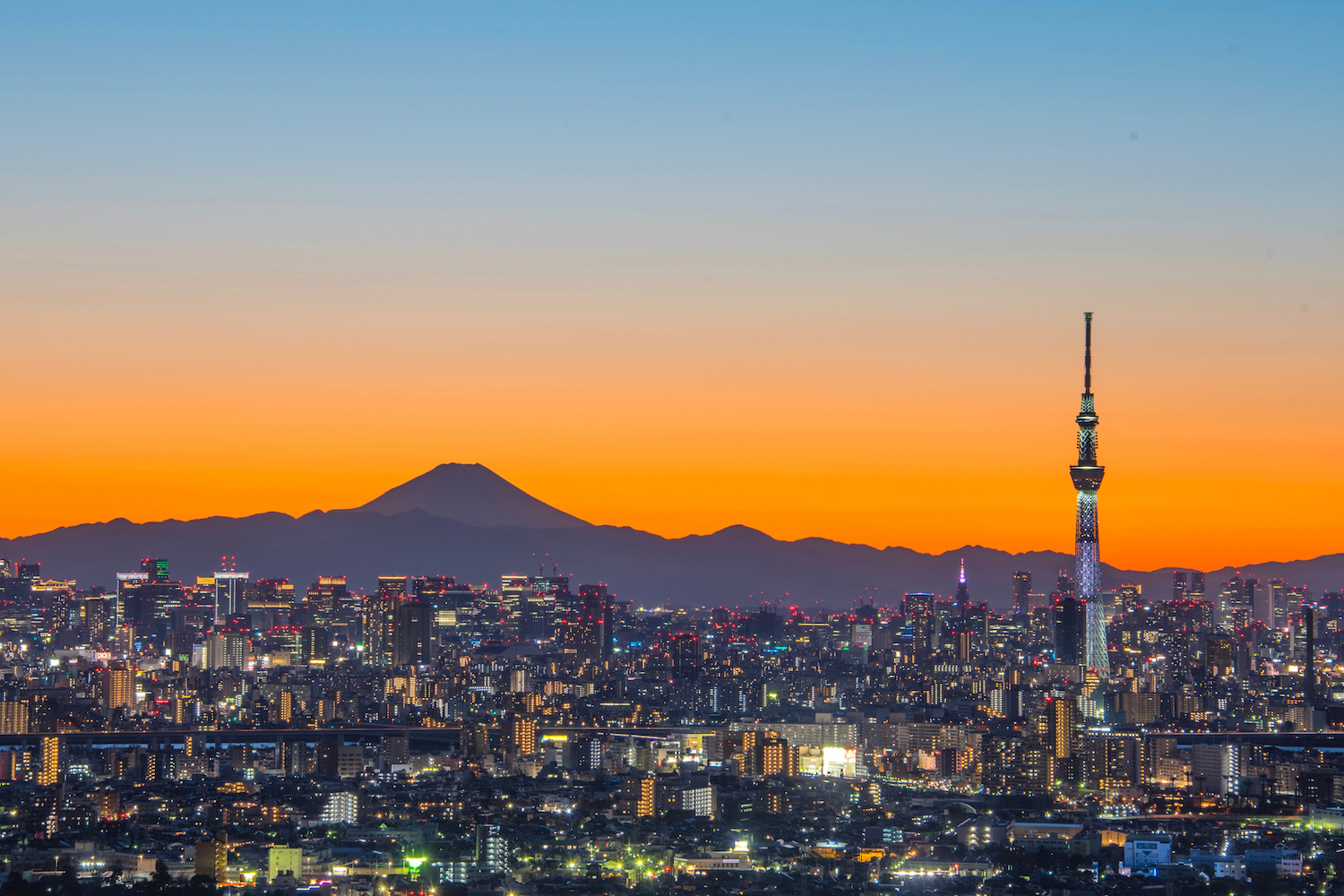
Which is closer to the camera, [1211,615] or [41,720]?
[41,720]

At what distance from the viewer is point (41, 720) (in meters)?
62.6

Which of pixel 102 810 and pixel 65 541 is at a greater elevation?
pixel 65 541

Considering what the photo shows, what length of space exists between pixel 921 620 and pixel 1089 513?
95.4 ft

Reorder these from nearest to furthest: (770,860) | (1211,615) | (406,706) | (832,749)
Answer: (770,860), (832,749), (406,706), (1211,615)

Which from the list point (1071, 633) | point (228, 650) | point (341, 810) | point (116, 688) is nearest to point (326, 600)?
point (228, 650)

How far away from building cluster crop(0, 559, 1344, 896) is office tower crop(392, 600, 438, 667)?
0.12 m

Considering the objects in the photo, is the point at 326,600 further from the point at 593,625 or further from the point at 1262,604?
the point at 1262,604

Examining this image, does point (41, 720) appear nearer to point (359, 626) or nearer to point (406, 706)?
point (406, 706)

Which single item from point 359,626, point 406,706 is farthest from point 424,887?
point 359,626

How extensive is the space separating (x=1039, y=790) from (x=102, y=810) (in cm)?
1819

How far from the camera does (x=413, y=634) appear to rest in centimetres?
9175

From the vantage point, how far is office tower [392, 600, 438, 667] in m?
90.7

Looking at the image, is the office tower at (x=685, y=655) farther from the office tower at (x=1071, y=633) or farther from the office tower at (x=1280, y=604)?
the office tower at (x=1280, y=604)

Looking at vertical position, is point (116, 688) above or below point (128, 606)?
below
